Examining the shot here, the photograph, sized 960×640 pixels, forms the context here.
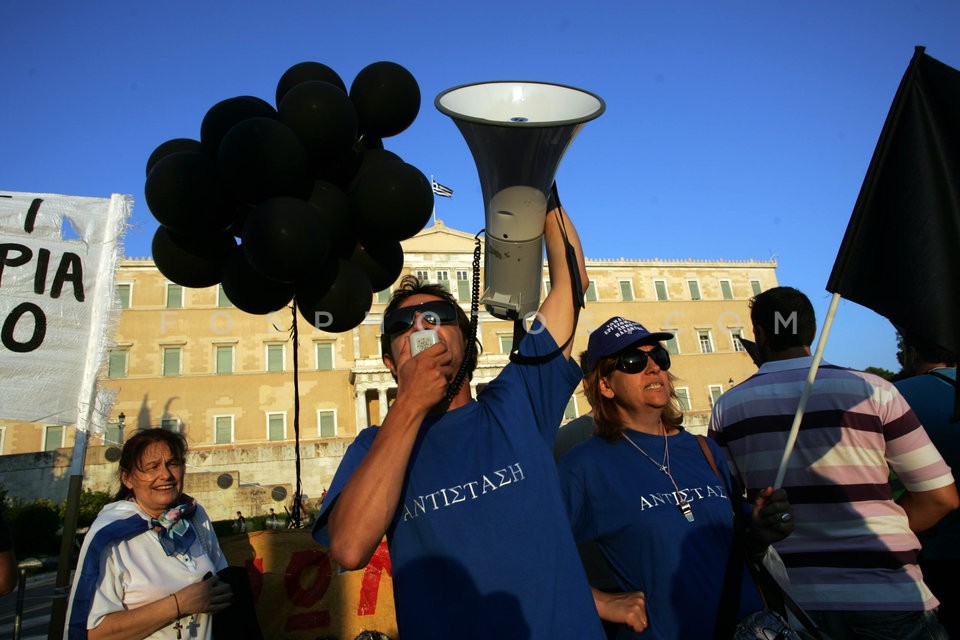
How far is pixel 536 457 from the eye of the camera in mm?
1915

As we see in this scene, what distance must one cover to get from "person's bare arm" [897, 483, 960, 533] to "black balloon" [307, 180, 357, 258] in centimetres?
278

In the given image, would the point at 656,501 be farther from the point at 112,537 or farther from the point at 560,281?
the point at 112,537

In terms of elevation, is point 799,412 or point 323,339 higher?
point 323,339

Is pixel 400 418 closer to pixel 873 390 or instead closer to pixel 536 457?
pixel 536 457

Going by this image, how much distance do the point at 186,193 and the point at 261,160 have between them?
46 centimetres

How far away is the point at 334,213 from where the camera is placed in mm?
3316

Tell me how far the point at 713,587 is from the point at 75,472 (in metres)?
3.16

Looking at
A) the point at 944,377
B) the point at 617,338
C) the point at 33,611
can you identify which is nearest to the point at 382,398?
the point at 33,611

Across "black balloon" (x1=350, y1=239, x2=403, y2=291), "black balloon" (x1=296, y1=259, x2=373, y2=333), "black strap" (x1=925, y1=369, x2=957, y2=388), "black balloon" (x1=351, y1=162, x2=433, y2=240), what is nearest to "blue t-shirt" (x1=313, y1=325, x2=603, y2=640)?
"black balloon" (x1=296, y1=259, x2=373, y2=333)

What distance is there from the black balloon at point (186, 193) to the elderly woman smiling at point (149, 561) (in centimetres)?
105

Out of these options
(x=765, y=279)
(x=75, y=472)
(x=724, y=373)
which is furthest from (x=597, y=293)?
(x=75, y=472)

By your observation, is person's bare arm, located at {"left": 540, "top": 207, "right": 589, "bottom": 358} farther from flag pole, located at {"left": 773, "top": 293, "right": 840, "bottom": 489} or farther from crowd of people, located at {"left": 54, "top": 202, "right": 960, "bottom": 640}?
flag pole, located at {"left": 773, "top": 293, "right": 840, "bottom": 489}

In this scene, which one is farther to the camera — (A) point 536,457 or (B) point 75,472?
(B) point 75,472

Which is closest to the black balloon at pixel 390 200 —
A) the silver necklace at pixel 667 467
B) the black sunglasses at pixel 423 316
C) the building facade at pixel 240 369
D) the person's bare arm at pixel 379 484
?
the black sunglasses at pixel 423 316
